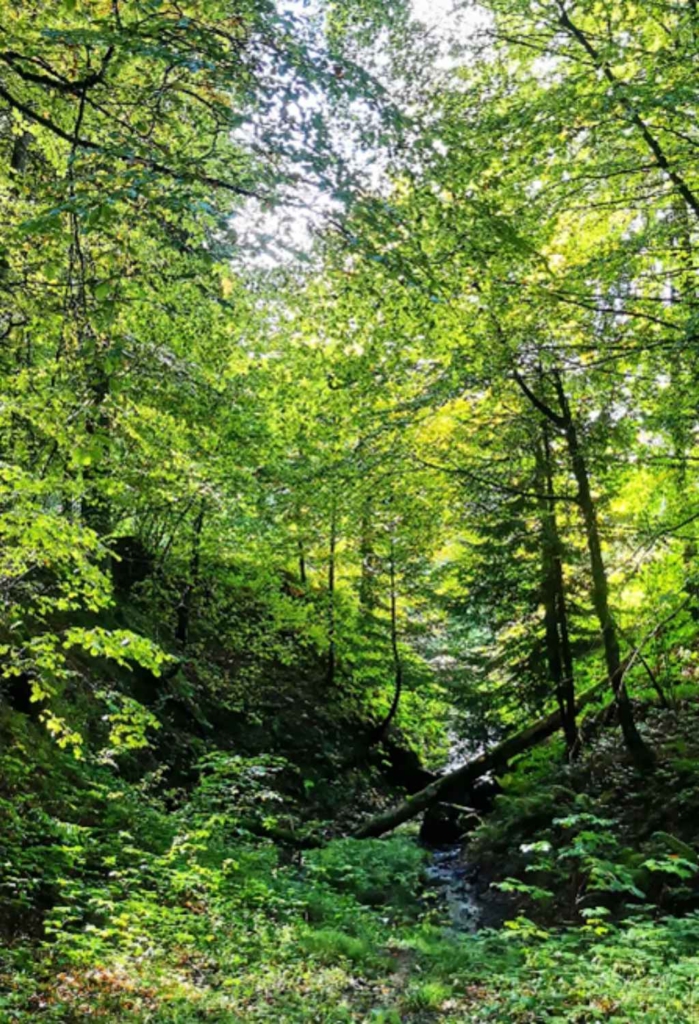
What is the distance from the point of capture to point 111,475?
738 cm

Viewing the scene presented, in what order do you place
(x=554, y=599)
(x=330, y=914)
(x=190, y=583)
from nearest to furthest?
(x=330, y=914)
(x=190, y=583)
(x=554, y=599)

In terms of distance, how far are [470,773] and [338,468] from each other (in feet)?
24.3

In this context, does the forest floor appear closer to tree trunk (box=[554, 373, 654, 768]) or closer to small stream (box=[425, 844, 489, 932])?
small stream (box=[425, 844, 489, 932])

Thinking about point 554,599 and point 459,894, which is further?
point 554,599

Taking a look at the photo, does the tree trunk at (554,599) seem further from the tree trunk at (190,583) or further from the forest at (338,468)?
the tree trunk at (190,583)

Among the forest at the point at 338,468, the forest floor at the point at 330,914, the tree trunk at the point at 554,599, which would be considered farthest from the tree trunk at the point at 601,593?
the tree trunk at the point at 554,599

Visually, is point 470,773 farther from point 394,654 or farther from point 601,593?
point 601,593

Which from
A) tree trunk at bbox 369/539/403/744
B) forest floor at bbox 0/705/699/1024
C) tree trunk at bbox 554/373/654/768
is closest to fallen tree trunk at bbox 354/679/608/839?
forest floor at bbox 0/705/699/1024

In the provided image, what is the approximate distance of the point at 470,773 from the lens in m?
13.1

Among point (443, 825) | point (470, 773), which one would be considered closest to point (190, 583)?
point (470, 773)

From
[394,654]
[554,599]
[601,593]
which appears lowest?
[601,593]

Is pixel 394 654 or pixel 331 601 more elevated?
pixel 331 601

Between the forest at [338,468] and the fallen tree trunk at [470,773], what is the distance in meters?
0.10

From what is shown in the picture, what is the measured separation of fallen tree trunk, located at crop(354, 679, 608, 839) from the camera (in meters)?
12.1
